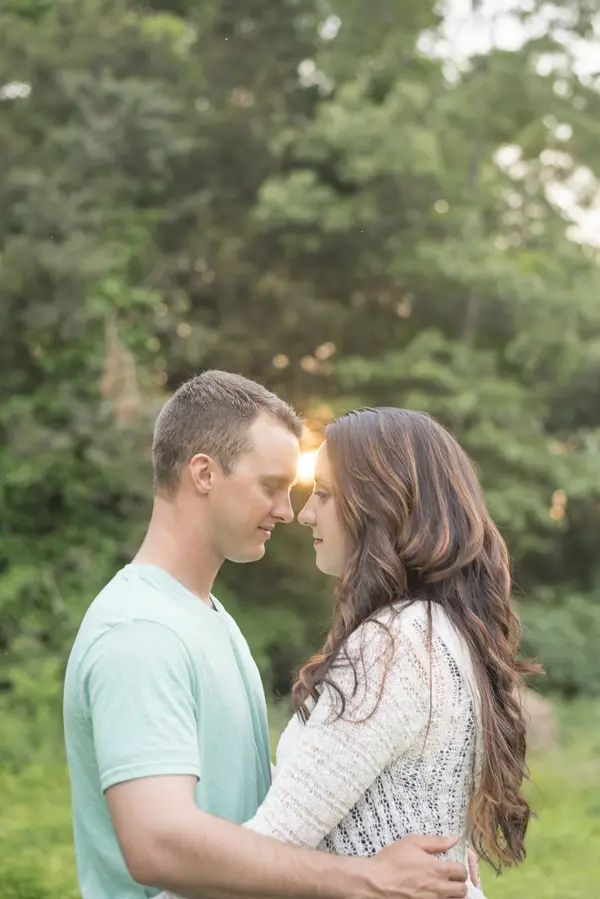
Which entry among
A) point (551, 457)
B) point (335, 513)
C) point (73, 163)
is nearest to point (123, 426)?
point (73, 163)

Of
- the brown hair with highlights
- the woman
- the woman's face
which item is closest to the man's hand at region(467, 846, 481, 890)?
the woman

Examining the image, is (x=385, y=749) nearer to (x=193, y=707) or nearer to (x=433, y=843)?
(x=433, y=843)

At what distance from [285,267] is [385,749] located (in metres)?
11.7

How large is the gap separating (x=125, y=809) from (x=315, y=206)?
1065cm

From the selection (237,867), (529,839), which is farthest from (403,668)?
(529,839)

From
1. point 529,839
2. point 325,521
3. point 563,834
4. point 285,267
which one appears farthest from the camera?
point 285,267

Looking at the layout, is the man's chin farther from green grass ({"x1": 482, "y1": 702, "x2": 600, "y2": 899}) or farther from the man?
A: green grass ({"x1": 482, "y1": 702, "x2": 600, "y2": 899})

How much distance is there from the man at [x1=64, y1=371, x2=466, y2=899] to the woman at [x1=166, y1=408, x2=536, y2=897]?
8 cm

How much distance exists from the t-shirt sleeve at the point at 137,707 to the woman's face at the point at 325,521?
39cm

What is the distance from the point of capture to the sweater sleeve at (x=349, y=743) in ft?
5.96

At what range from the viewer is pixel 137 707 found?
1.76m

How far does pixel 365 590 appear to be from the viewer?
197cm

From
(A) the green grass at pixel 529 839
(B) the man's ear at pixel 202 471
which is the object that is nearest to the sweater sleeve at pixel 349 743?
(B) the man's ear at pixel 202 471

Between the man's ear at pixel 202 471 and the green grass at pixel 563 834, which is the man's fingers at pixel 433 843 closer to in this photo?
the man's ear at pixel 202 471
